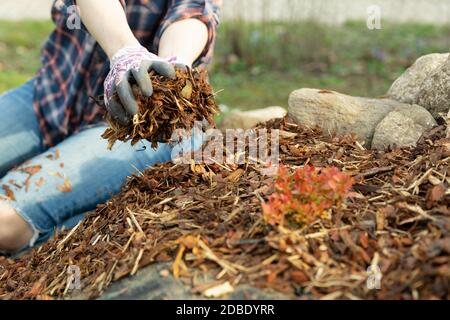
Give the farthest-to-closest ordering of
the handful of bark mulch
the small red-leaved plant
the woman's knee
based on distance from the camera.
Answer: the woman's knee, the handful of bark mulch, the small red-leaved plant

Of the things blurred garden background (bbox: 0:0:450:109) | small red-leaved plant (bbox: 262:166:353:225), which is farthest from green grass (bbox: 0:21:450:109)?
small red-leaved plant (bbox: 262:166:353:225)

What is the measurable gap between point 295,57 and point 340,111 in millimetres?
3867

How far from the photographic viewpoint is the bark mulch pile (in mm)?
1766

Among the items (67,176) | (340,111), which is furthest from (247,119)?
(67,176)

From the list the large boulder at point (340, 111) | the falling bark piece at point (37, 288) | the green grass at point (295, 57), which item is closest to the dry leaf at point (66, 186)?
the falling bark piece at point (37, 288)

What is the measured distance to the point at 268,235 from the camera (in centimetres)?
189

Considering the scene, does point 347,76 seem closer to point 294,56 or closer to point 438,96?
point 294,56

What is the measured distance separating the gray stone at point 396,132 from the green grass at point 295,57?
3.09 m

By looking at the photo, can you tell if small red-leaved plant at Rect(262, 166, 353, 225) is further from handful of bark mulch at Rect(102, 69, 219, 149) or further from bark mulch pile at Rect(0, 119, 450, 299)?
handful of bark mulch at Rect(102, 69, 219, 149)

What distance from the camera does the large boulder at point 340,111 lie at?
9.64 ft

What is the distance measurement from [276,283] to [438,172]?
82 cm

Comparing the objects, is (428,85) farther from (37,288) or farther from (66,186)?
(37,288)

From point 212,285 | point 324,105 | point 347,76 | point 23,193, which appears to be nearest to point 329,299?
point 212,285

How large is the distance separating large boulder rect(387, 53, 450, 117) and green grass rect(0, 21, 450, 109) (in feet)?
8.84
